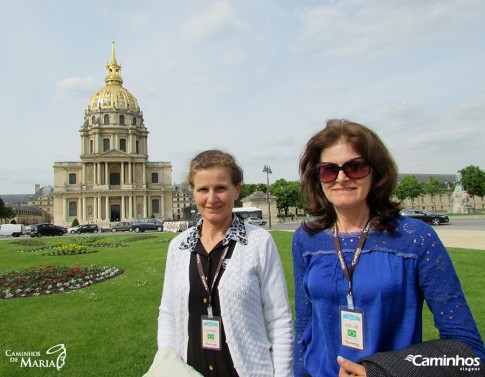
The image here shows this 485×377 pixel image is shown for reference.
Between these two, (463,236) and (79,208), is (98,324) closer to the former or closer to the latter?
(463,236)

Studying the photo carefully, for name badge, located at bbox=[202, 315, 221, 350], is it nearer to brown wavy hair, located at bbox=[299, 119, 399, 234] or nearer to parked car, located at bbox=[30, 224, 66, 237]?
brown wavy hair, located at bbox=[299, 119, 399, 234]

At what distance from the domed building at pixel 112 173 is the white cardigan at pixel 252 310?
248ft

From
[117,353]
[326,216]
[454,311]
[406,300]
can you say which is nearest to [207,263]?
[326,216]

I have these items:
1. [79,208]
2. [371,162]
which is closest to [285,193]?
[79,208]

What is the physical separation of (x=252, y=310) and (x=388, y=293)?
93 centimetres

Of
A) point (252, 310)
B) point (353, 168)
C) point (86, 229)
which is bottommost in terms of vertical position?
point (86, 229)

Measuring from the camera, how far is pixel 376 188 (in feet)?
7.19

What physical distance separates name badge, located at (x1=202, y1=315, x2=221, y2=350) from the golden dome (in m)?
86.0

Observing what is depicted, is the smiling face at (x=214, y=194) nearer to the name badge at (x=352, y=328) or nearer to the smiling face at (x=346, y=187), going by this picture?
the smiling face at (x=346, y=187)

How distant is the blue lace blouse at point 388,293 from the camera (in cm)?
180

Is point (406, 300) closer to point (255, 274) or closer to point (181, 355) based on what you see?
point (255, 274)

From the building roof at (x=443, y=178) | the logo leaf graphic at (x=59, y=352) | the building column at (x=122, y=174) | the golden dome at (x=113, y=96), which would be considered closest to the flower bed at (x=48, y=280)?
the logo leaf graphic at (x=59, y=352)

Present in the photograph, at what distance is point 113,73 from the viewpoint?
3477 inches

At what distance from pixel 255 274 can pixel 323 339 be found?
58cm
